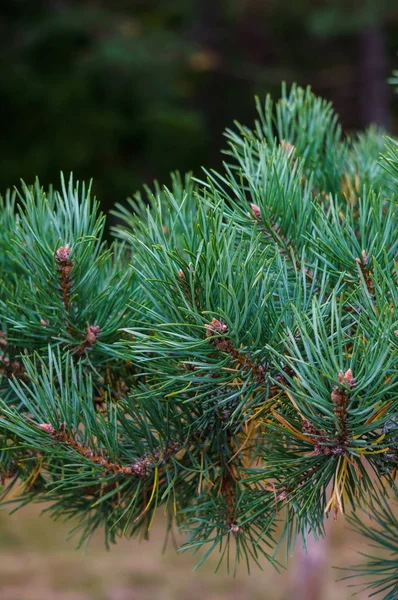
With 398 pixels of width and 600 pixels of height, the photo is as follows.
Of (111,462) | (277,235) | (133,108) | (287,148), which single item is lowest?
(111,462)

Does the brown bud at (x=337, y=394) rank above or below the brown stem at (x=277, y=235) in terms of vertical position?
below

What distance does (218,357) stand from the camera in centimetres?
51

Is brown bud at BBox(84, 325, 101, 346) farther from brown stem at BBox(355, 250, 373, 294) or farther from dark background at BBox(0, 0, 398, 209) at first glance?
dark background at BBox(0, 0, 398, 209)

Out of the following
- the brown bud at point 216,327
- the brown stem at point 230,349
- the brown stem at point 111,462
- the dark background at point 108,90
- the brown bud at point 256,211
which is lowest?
the brown stem at point 111,462

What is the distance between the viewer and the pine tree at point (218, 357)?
480 millimetres

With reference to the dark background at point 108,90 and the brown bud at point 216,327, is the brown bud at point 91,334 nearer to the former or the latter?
the brown bud at point 216,327

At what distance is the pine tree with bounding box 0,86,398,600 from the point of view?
0.48m

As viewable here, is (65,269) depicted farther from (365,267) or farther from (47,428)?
(365,267)

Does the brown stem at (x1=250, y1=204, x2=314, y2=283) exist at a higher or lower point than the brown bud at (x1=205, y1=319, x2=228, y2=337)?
higher

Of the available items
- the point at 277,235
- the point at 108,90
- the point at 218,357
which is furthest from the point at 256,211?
the point at 108,90

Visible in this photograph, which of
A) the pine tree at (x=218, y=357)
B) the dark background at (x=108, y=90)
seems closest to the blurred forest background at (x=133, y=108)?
the dark background at (x=108, y=90)

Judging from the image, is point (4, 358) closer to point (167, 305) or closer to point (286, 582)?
point (167, 305)

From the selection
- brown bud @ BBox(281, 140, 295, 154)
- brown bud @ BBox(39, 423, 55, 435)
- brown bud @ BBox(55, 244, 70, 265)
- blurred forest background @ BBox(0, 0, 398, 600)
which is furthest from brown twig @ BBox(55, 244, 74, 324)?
blurred forest background @ BBox(0, 0, 398, 600)

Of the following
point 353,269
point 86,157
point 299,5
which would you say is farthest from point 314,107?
point 299,5
